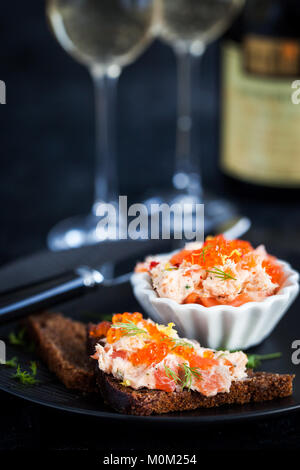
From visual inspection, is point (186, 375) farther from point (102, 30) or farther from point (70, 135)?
point (70, 135)

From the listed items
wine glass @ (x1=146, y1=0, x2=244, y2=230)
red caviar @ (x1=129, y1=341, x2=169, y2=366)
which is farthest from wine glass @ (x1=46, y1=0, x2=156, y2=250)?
red caviar @ (x1=129, y1=341, x2=169, y2=366)

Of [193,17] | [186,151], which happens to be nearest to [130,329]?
[193,17]

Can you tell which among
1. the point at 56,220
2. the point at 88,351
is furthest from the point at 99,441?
the point at 56,220
